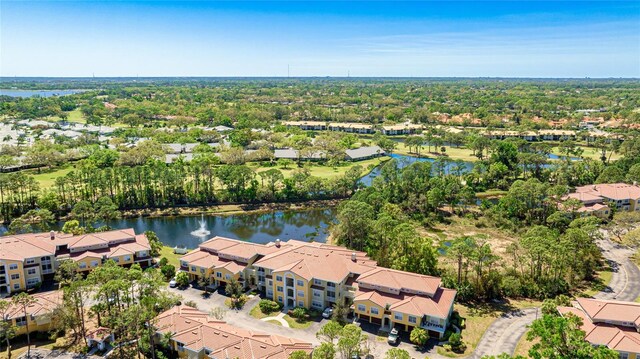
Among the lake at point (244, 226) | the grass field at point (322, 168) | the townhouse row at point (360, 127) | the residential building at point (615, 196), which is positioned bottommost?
the lake at point (244, 226)

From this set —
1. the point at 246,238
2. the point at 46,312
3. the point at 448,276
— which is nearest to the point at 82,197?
the point at 246,238

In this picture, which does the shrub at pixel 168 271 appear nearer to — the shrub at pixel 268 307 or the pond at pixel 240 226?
the pond at pixel 240 226

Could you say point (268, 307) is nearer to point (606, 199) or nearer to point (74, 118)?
point (606, 199)

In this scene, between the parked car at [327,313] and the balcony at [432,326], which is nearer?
the balcony at [432,326]

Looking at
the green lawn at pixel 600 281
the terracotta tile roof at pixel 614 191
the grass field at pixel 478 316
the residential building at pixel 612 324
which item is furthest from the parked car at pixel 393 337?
the terracotta tile roof at pixel 614 191

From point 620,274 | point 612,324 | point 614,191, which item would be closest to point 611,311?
point 612,324

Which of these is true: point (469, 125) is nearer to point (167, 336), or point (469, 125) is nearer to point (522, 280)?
point (522, 280)
